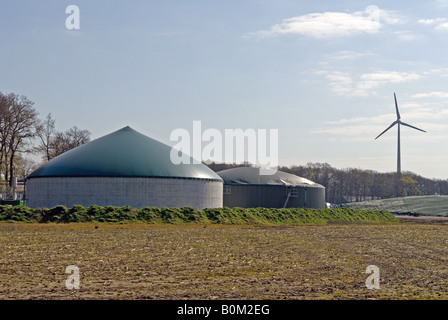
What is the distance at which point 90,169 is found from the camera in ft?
220

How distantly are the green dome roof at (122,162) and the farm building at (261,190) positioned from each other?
12.7m

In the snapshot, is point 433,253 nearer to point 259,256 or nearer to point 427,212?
point 259,256

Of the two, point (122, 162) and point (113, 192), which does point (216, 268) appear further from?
point (122, 162)

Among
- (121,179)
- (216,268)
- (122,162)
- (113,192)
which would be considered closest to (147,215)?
(113,192)

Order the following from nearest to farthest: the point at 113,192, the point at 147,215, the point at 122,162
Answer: the point at 147,215 → the point at 113,192 → the point at 122,162

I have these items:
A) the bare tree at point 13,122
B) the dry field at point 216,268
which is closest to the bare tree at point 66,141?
the bare tree at point 13,122

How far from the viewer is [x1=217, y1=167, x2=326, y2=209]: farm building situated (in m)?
87.2

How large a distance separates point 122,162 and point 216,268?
44249 millimetres

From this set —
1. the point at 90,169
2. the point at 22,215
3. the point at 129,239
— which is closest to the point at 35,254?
the point at 129,239

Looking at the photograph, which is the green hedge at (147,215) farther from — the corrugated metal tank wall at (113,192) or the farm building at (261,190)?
the farm building at (261,190)

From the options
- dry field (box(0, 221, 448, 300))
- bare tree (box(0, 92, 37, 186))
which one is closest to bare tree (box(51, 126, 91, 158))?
bare tree (box(0, 92, 37, 186))

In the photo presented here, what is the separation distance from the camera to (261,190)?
87.6m

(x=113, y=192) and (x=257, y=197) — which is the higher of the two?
(x=113, y=192)

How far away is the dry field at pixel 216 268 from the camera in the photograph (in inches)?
758
